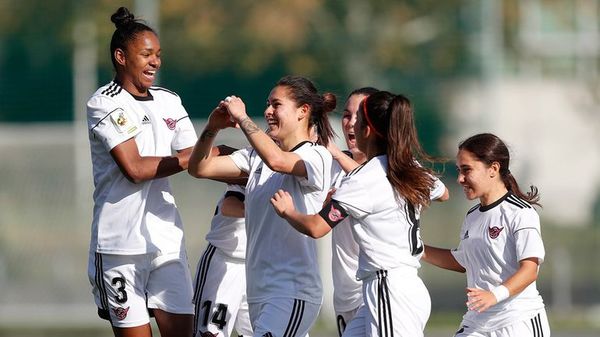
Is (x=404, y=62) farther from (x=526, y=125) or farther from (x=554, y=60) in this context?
(x=554, y=60)

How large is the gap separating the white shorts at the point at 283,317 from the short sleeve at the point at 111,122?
1.18 meters

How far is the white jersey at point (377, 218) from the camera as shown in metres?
6.11

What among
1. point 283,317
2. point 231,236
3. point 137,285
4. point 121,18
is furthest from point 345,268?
point 121,18

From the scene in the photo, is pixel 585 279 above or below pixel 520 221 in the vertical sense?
below

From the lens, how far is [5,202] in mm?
18062

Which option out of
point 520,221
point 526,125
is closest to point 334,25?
point 526,125

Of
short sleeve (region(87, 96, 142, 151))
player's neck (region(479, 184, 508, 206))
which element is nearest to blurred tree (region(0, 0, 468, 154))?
player's neck (region(479, 184, 508, 206))

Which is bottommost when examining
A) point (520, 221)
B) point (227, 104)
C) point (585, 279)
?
point (585, 279)

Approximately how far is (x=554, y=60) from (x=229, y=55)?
8.13m

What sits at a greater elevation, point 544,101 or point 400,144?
point 400,144

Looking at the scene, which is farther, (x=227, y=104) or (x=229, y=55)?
(x=229, y=55)

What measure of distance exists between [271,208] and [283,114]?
509 millimetres

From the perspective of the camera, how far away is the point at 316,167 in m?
6.35

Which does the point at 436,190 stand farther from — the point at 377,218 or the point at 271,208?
the point at 271,208
